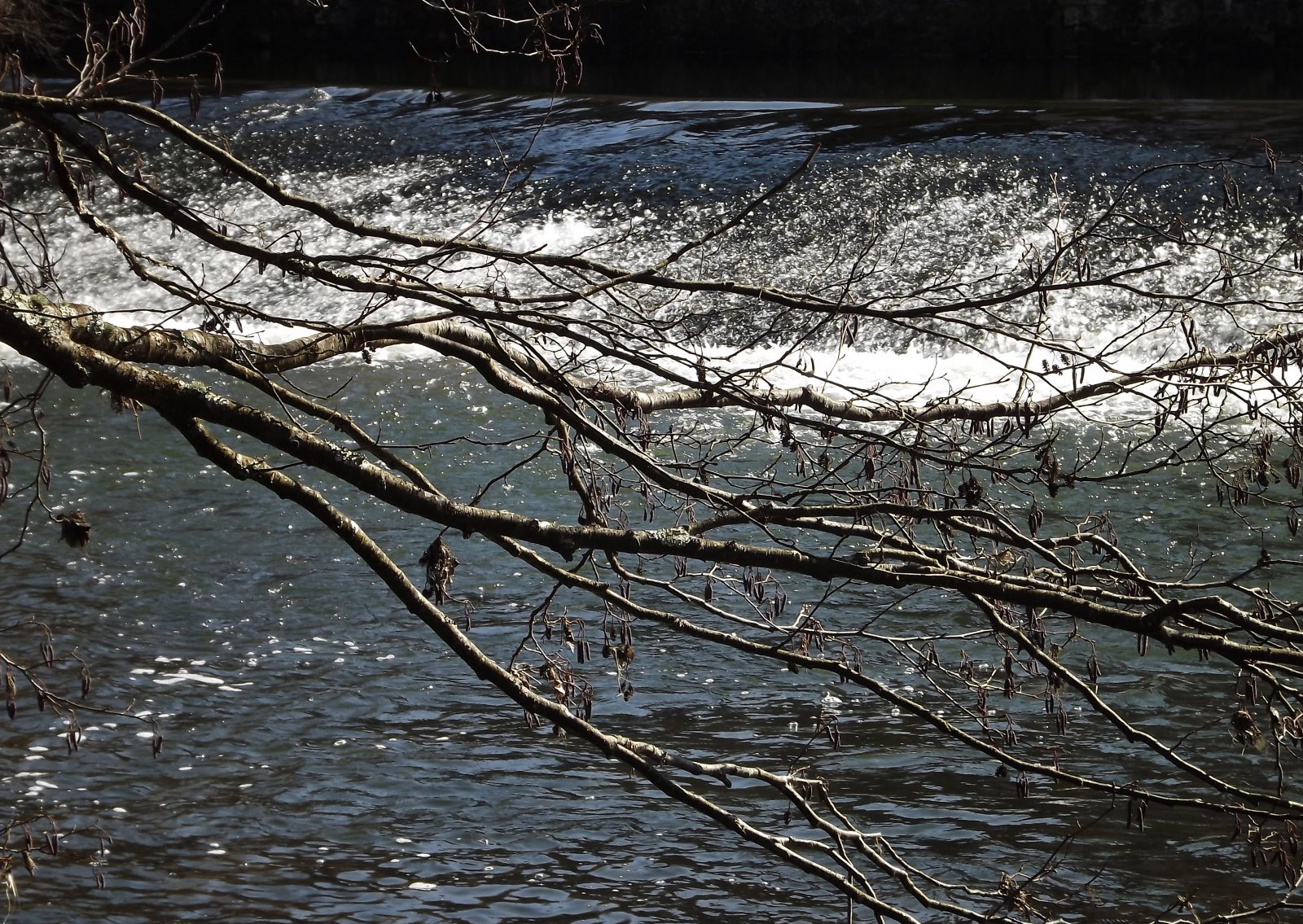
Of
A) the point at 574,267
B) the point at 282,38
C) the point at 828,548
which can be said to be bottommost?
the point at 828,548

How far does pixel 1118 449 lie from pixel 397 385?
5.11 metres

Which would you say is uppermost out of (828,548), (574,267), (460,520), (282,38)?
(282,38)

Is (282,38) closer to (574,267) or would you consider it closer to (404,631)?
(404,631)

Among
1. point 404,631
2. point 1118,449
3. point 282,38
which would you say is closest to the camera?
point 404,631

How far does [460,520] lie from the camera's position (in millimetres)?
3143

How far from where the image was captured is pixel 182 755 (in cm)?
572

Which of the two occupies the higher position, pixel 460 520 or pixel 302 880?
pixel 460 520

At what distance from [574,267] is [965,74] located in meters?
20.3

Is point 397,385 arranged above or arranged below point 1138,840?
above

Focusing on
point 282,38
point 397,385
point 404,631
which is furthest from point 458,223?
point 282,38

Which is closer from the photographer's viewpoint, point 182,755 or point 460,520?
point 460,520

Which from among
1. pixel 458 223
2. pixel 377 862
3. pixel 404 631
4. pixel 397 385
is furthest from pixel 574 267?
pixel 458 223

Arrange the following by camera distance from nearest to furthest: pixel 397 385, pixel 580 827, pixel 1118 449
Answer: pixel 580 827 → pixel 1118 449 → pixel 397 385

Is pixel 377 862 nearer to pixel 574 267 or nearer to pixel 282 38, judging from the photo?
pixel 574 267
